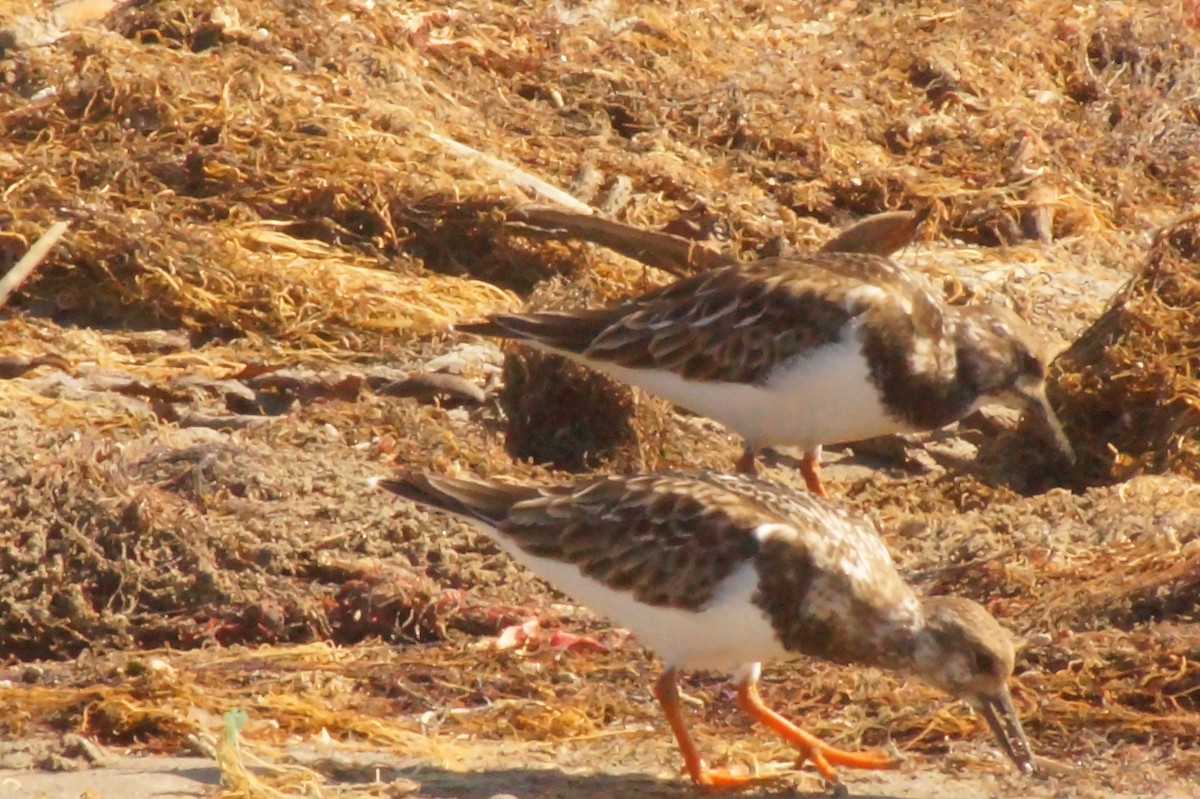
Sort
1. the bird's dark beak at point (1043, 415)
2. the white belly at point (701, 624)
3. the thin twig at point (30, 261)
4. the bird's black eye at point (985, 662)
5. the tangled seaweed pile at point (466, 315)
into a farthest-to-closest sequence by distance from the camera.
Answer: the thin twig at point (30, 261) → the bird's dark beak at point (1043, 415) → the tangled seaweed pile at point (466, 315) → the white belly at point (701, 624) → the bird's black eye at point (985, 662)

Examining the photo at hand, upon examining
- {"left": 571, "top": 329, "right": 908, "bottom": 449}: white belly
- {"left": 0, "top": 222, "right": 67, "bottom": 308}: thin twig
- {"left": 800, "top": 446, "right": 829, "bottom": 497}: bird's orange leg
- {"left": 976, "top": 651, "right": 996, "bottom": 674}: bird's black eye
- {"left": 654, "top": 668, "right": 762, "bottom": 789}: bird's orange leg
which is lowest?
{"left": 0, "top": 222, "right": 67, "bottom": 308}: thin twig

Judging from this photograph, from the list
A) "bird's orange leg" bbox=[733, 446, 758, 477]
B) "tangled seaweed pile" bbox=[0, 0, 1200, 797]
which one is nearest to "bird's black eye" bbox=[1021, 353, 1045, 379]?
"tangled seaweed pile" bbox=[0, 0, 1200, 797]

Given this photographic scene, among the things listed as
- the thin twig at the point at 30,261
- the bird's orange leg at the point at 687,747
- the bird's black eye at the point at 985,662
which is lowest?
the thin twig at the point at 30,261

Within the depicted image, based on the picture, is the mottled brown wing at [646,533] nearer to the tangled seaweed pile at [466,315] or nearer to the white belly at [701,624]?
the white belly at [701,624]

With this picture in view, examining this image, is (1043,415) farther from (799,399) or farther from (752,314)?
(752,314)

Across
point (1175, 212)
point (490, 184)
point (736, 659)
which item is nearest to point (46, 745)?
point (736, 659)

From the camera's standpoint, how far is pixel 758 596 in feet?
14.6

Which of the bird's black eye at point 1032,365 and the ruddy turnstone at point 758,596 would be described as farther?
the bird's black eye at point 1032,365

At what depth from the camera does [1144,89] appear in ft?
34.7

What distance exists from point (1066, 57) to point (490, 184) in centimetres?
399

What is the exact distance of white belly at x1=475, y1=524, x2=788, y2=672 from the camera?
445cm

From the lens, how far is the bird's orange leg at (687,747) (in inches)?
175

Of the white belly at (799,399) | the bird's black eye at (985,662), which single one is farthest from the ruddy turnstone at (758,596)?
the white belly at (799,399)

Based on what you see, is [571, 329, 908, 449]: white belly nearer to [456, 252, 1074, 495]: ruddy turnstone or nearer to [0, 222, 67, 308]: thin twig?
[456, 252, 1074, 495]: ruddy turnstone
